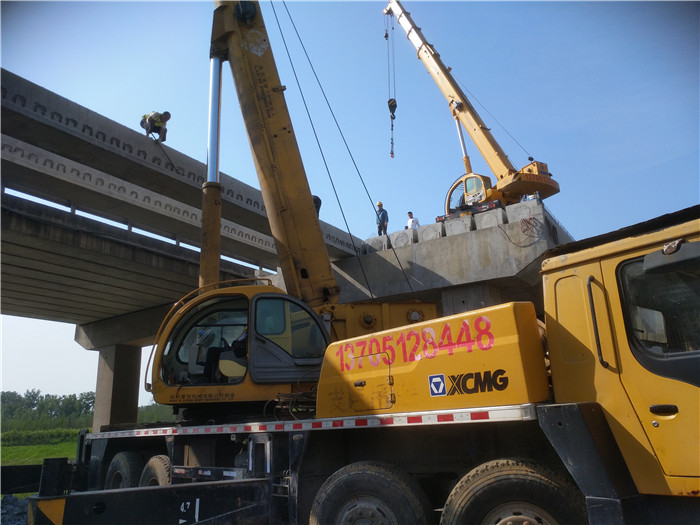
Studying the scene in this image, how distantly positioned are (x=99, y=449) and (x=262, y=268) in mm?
13573

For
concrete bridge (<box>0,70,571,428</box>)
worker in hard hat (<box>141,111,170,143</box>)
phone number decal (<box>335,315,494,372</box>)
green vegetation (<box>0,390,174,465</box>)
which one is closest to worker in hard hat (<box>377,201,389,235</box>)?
concrete bridge (<box>0,70,571,428</box>)

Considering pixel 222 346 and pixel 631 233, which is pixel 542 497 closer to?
pixel 631 233

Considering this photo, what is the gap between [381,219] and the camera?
1844 cm

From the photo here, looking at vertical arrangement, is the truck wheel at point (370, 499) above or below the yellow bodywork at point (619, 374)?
below

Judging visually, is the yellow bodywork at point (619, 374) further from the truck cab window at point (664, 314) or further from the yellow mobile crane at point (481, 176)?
the yellow mobile crane at point (481, 176)

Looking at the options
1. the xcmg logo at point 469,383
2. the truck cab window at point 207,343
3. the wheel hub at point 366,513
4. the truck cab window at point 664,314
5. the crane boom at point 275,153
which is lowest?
the wheel hub at point 366,513

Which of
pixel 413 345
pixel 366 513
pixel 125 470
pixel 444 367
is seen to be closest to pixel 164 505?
pixel 366 513

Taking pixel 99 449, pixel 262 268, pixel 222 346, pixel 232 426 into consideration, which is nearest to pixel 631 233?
pixel 232 426

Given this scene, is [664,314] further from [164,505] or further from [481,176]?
[481,176]

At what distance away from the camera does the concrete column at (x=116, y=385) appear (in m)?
23.3

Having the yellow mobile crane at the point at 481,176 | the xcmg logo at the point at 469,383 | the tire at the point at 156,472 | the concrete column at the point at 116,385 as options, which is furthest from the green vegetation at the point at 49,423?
the xcmg logo at the point at 469,383

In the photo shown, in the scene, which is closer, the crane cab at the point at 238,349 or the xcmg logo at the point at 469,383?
the xcmg logo at the point at 469,383

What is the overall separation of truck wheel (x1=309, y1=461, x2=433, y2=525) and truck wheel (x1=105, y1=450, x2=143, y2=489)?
170 inches

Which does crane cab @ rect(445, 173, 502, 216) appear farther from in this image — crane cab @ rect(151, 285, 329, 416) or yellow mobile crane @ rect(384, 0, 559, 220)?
crane cab @ rect(151, 285, 329, 416)
